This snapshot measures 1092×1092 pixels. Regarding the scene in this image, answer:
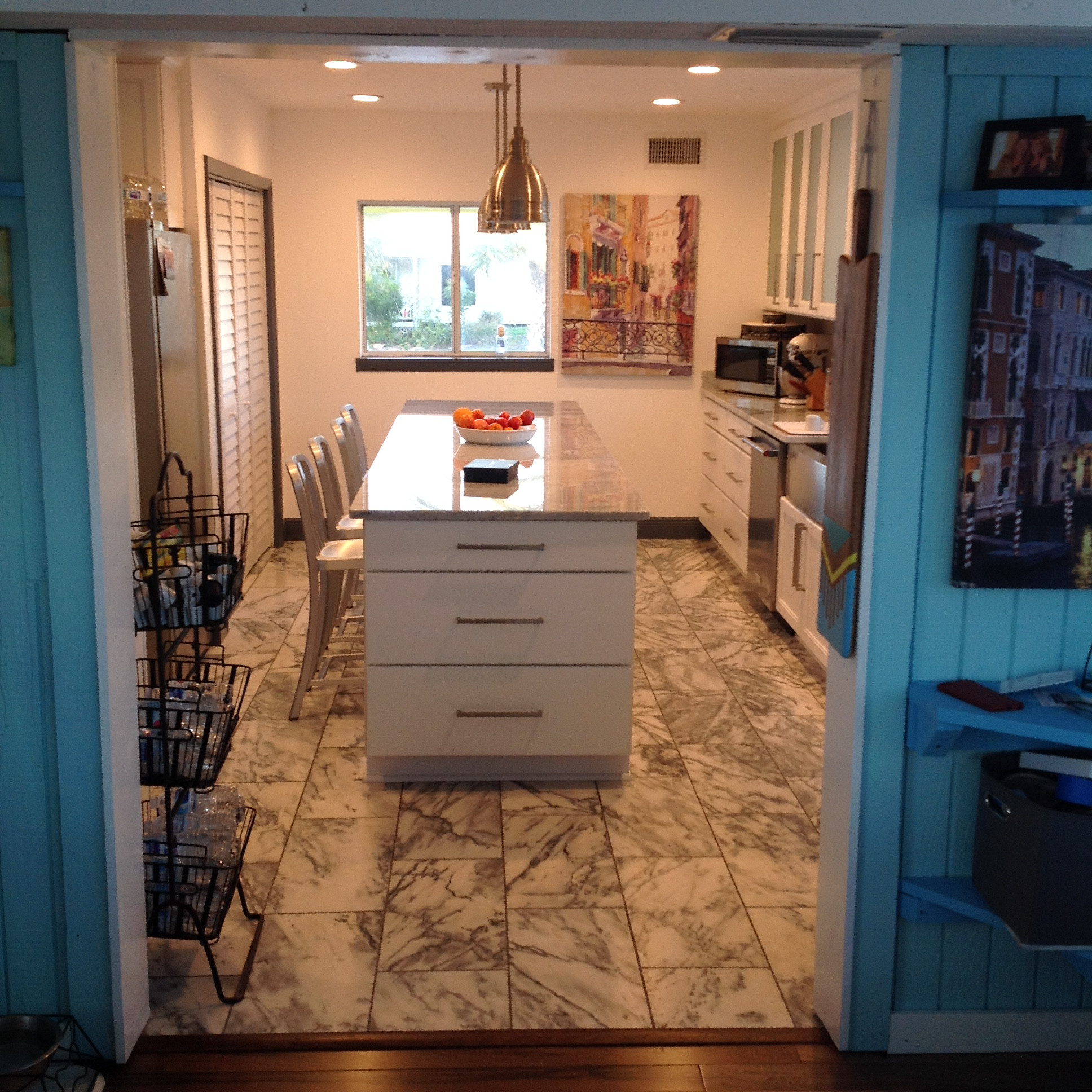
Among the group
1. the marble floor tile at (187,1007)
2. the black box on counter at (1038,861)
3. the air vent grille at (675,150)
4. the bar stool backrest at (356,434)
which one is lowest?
the marble floor tile at (187,1007)

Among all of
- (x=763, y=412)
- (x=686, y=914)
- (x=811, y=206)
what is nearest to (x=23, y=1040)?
(x=686, y=914)

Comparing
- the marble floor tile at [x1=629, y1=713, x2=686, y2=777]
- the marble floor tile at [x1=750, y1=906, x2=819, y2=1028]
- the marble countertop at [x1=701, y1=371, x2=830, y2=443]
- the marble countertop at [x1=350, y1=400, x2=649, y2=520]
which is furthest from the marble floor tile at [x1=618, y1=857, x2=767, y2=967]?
the marble countertop at [x1=701, y1=371, x2=830, y2=443]

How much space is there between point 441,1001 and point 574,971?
0.32m

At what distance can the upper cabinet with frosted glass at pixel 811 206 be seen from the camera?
5473 millimetres

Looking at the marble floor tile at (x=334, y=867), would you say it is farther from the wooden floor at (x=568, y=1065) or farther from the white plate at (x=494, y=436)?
the white plate at (x=494, y=436)

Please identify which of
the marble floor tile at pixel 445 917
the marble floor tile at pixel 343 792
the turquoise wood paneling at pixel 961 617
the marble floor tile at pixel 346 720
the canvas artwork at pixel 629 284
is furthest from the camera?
the canvas artwork at pixel 629 284

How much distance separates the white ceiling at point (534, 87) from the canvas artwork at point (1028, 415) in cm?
313

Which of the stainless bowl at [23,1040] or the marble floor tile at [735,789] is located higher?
the stainless bowl at [23,1040]

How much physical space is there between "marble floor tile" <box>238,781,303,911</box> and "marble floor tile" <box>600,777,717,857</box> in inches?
36.8

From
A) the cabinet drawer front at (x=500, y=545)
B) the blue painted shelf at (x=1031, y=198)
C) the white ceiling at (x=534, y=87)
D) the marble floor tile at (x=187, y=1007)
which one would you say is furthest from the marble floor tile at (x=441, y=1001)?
the white ceiling at (x=534, y=87)

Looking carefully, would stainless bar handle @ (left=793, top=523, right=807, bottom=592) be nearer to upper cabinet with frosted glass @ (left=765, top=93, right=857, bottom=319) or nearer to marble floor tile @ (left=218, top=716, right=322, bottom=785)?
upper cabinet with frosted glass @ (left=765, top=93, right=857, bottom=319)

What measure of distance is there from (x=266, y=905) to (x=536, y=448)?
222 cm

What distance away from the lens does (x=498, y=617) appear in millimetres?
3602

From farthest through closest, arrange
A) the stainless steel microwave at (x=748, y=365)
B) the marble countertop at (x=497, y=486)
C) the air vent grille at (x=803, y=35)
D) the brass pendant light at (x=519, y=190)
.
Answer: the stainless steel microwave at (x=748, y=365)
the brass pendant light at (x=519, y=190)
the marble countertop at (x=497, y=486)
the air vent grille at (x=803, y=35)
